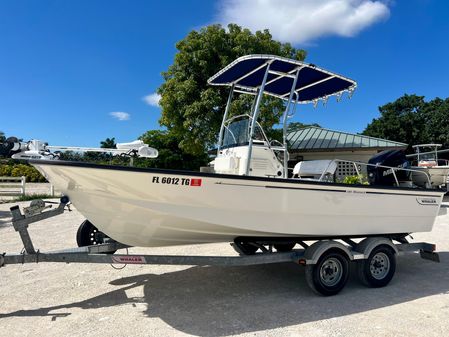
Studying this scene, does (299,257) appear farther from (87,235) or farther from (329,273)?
(87,235)

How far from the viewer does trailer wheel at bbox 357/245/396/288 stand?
495 cm

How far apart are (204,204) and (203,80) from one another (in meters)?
12.7

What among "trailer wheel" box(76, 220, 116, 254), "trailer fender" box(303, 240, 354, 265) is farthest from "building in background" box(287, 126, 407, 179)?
"trailer wheel" box(76, 220, 116, 254)

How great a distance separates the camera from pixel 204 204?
4023 mm

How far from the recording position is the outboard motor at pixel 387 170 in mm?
5570

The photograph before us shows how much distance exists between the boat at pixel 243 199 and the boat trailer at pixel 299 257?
0.21 meters

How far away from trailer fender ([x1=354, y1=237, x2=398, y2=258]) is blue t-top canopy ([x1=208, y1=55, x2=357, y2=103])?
233 cm

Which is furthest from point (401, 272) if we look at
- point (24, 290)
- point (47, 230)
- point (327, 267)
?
point (47, 230)

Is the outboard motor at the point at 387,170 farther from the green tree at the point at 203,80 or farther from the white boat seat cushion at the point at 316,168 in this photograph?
the green tree at the point at 203,80

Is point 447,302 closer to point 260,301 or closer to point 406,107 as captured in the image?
point 260,301

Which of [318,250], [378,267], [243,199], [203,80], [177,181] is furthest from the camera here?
[203,80]

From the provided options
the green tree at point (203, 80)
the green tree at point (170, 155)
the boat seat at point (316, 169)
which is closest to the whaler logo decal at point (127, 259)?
the boat seat at point (316, 169)

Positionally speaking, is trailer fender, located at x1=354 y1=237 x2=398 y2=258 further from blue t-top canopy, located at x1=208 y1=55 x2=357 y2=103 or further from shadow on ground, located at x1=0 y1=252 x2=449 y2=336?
blue t-top canopy, located at x1=208 y1=55 x2=357 y2=103

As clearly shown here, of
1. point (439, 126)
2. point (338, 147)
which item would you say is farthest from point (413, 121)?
point (338, 147)
